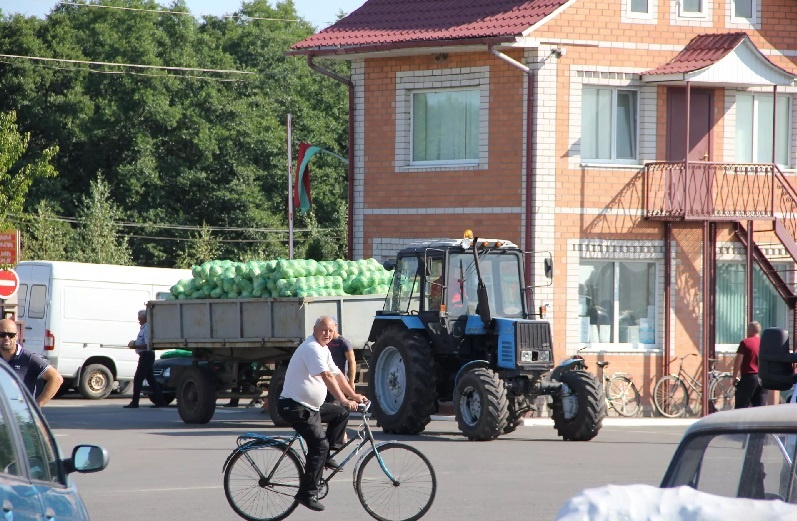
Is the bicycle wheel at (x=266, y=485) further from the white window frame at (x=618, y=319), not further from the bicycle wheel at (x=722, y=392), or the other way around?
the bicycle wheel at (x=722, y=392)

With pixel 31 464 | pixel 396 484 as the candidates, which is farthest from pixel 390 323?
pixel 31 464

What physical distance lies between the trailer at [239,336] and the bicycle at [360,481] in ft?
29.2

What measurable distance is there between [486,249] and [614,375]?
6.63m

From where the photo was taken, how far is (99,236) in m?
53.0

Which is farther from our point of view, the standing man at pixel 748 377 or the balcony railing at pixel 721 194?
the balcony railing at pixel 721 194

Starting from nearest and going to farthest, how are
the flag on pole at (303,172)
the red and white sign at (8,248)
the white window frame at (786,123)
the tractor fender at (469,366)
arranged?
A: the tractor fender at (469,366) < the white window frame at (786,123) < the red and white sign at (8,248) < the flag on pole at (303,172)

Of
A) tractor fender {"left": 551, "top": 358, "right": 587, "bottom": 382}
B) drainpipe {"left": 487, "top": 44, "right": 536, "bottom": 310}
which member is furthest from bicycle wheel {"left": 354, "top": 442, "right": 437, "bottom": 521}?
drainpipe {"left": 487, "top": 44, "right": 536, "bottom": 310}

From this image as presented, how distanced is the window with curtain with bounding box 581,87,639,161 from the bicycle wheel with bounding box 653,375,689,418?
4192 mm

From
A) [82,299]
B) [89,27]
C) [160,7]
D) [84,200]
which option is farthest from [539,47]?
[160,7]

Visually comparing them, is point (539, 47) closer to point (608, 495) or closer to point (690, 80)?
point (690, 80)

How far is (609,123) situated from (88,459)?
2102 cm

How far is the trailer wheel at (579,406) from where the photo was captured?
19719 mm

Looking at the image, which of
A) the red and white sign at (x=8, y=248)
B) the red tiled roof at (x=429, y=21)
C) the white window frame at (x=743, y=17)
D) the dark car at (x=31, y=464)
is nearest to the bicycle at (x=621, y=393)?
the red tiled roof at (x=429, y=21)

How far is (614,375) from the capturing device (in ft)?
87.2
